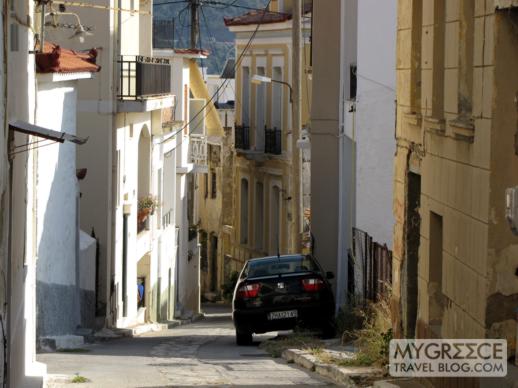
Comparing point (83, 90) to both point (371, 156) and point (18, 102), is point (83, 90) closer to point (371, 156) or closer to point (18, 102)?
point (371, 156)

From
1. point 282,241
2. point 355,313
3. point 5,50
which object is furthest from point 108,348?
point 282,241

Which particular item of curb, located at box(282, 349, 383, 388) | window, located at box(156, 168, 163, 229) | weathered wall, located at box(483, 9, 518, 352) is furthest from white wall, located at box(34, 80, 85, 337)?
window, located at box(156, 168, 163, 229)

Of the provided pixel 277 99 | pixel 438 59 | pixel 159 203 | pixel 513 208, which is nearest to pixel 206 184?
pixel 277 99

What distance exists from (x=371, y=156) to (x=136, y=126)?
11.6 meters

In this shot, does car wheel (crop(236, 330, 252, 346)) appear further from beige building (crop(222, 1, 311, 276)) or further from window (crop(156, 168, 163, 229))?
beige building (crop(222, 1, 311, 276))

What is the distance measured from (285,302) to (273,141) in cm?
2345

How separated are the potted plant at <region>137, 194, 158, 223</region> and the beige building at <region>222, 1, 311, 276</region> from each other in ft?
24.9

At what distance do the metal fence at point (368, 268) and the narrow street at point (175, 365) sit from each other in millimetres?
1962

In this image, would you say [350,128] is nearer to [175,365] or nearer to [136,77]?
[136,77]

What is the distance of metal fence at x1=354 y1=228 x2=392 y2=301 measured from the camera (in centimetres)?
1922

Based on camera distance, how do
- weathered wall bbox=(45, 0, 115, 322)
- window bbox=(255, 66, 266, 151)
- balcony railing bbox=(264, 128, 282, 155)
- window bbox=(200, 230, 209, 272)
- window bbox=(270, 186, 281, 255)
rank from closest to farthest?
1. weathered wall bbox=(45, 0, 115, 322)
2. balcony railing bbox=(264, 128, 282, 155)
3. window bbox=(270, 186, 281, 255)
4. window bbox=(255, 66, 266, 151)
5. window bbox=(200, 230, 209, 272)

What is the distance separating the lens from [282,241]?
142 feet

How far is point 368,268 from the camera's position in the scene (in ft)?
69.8

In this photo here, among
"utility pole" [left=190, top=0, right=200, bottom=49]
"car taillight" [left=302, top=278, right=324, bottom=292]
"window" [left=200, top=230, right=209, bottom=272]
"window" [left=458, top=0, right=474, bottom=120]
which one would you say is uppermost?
"utility pole" [left=190, top=0, right=200, bottom=49]
